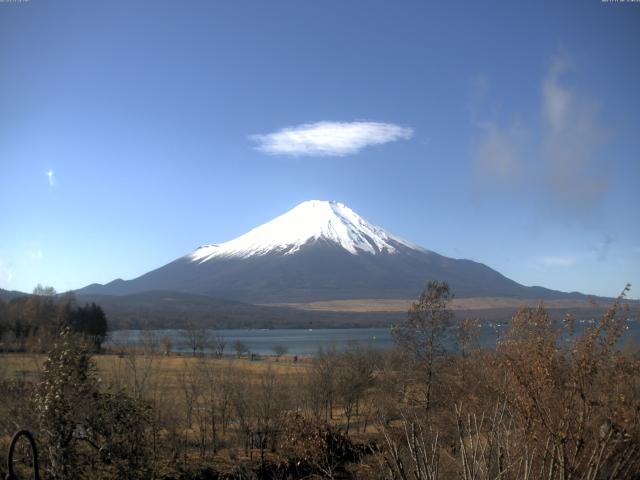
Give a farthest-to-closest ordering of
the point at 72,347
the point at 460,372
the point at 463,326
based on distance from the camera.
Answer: the point at 460,372 < the point at 463,326 < the point at 72,347

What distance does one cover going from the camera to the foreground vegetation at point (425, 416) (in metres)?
6.54

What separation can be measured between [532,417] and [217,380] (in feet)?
67.3

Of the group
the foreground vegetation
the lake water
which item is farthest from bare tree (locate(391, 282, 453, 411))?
the lake water

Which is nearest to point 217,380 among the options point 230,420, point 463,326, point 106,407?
point 230,420

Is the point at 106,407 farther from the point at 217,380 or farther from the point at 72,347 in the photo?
the point at 217,380

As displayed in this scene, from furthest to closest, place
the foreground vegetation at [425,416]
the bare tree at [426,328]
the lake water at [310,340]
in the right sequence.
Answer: the bare tree at [426,328], the lake water at [310,340], the foreground vegetation at [425,416]

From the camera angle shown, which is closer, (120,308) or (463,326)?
(463,326)

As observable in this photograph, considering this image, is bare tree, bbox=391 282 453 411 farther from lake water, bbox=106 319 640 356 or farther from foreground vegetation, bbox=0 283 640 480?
lake water, bbox=106 319 640 356

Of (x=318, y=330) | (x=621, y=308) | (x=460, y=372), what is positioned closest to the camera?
(x=621, y=308)

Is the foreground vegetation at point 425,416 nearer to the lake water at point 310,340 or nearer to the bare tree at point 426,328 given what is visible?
the bare tree at point 426,328

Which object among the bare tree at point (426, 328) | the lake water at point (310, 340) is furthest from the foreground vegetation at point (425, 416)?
the lake water at point (310, 340)

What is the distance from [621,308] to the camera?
26.1 feet

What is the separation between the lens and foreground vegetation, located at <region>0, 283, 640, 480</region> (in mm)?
6543

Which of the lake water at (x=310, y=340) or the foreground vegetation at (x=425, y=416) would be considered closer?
the foreground vegetation at (x=425, y=416)
